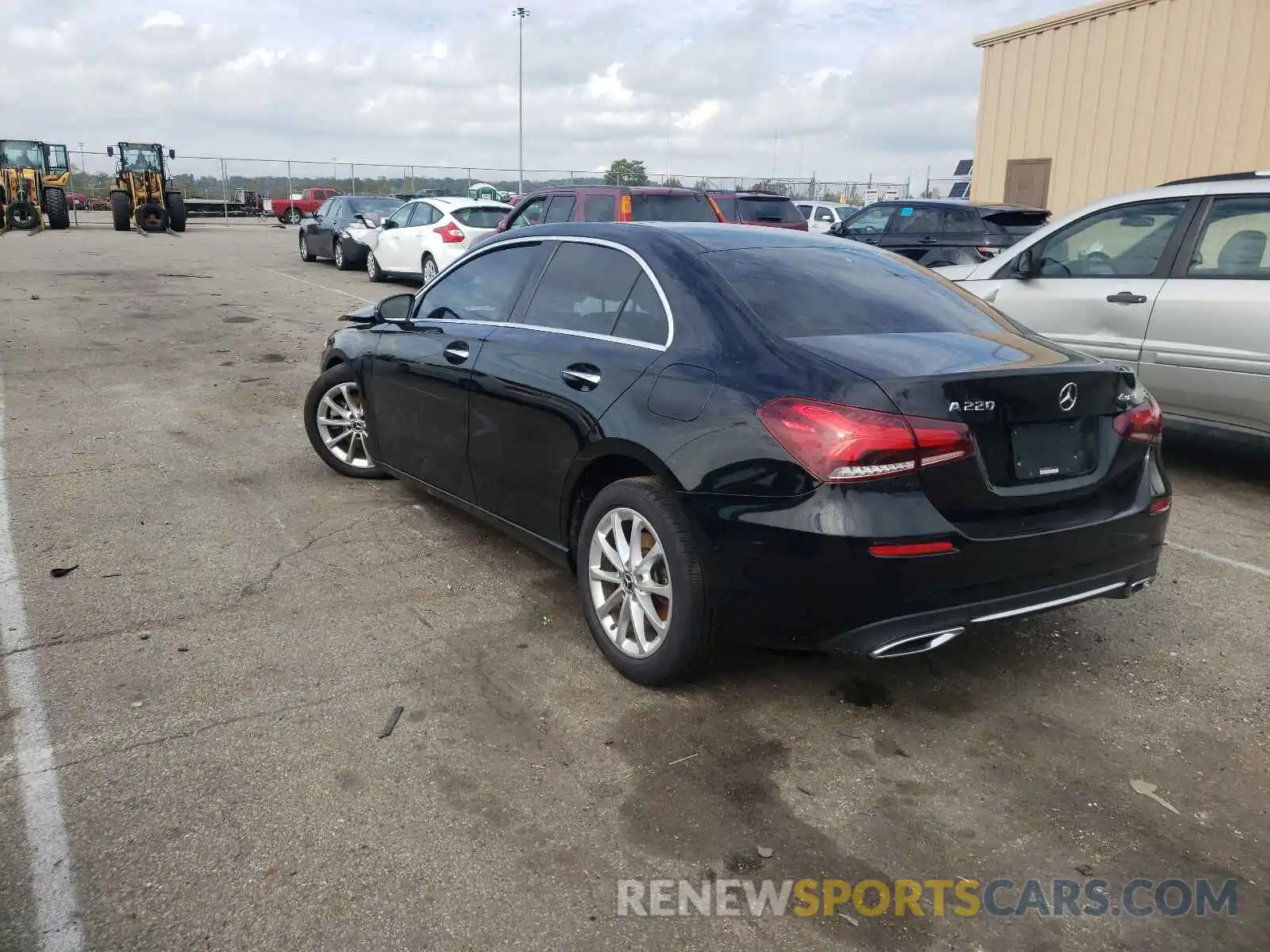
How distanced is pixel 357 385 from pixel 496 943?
13.0 ft

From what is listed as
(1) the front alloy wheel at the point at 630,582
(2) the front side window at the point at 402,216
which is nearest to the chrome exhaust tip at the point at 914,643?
(1) the front alloy wheel at the point at 630,582

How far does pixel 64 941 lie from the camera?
95.0 inches

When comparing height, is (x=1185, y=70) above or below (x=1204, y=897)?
above

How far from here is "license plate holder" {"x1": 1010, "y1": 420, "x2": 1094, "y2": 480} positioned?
10.8 ft

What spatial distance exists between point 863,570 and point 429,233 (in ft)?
48.2

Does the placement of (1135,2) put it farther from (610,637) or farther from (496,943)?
(496,943)

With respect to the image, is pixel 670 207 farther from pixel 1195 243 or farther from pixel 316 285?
pixel 316 285

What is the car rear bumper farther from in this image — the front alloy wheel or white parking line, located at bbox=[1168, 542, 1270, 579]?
white parking line, located at bbox=[1168, 542, 1270, 579]

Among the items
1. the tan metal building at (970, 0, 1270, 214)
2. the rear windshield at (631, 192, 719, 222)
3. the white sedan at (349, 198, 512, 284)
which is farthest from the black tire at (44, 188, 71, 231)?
the tan metal building at (970, 0, 1270, 214)

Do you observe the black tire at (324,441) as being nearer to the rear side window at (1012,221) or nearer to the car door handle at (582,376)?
the car door handle at (582,376)

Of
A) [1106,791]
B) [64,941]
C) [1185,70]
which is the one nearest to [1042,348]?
[1106,791]

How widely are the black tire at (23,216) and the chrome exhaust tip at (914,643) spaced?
35.1 meters

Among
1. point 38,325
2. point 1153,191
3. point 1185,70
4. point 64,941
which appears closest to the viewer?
point 64,941

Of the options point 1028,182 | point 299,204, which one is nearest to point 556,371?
point 1028,182
